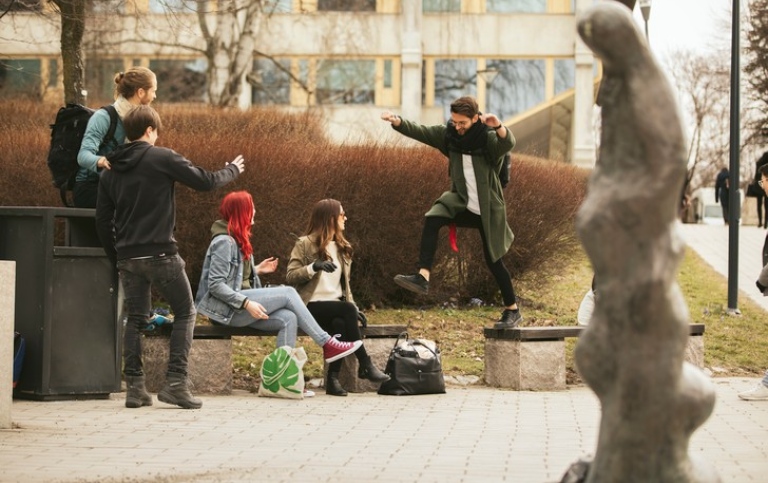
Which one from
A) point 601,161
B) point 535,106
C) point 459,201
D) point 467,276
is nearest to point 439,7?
point 535,106

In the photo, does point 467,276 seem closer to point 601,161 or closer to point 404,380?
point 404,380

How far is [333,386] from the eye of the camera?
1016 centimetres

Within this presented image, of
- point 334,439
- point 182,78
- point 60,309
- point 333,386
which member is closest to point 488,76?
point 182,78

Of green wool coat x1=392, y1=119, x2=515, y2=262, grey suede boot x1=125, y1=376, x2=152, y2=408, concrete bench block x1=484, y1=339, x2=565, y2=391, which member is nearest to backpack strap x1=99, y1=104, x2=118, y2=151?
grey suede boot x1=125, y1=376, x2=152, y2=408

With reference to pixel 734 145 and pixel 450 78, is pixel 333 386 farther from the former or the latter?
pixel 450 78

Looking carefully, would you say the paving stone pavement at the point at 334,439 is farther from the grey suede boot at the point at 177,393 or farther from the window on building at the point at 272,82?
the window on building at the point at 272,82

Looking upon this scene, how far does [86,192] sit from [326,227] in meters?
1.97

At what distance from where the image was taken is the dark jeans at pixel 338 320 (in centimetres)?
1017

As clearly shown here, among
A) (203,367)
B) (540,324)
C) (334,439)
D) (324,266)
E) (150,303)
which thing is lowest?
(334,439)

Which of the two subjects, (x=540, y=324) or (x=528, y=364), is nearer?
(x=528, y=364)

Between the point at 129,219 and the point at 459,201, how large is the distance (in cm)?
289

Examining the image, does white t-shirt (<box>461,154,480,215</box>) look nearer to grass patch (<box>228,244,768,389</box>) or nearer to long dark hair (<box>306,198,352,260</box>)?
long dark hair (<box>306,198,352,260</box>)

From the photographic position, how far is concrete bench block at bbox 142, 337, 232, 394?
10.1 metres

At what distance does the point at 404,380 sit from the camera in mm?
10164
